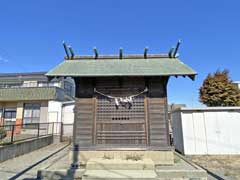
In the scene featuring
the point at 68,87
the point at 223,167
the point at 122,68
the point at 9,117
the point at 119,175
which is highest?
the point at 68,87

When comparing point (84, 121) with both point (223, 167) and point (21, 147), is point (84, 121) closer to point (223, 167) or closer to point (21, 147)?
point (21, 147)

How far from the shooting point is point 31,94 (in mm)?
17031

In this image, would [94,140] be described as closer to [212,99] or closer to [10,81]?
[212,99]

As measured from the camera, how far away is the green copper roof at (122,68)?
6.38 metres

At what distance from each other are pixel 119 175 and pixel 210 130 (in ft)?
19.6

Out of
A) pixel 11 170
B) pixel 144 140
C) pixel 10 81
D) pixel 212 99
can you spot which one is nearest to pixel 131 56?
pixel 144 140

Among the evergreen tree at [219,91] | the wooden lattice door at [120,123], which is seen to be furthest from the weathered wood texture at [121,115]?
the evergreen tree at [219,91]

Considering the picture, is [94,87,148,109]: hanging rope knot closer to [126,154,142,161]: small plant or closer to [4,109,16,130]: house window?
[126,154,142,161]: small plant

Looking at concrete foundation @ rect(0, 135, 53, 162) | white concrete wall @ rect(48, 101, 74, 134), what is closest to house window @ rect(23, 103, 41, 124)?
white concrete wall @ rect(48, 101, 74, 134)

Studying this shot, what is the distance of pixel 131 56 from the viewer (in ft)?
25.3

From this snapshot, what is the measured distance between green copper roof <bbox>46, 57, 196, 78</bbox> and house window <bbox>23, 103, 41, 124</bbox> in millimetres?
11561

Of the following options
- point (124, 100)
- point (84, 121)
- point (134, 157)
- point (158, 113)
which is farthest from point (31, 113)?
point (158, 113)

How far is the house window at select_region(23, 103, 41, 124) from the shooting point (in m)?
17.0

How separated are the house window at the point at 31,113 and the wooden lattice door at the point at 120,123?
1246 centimetres
